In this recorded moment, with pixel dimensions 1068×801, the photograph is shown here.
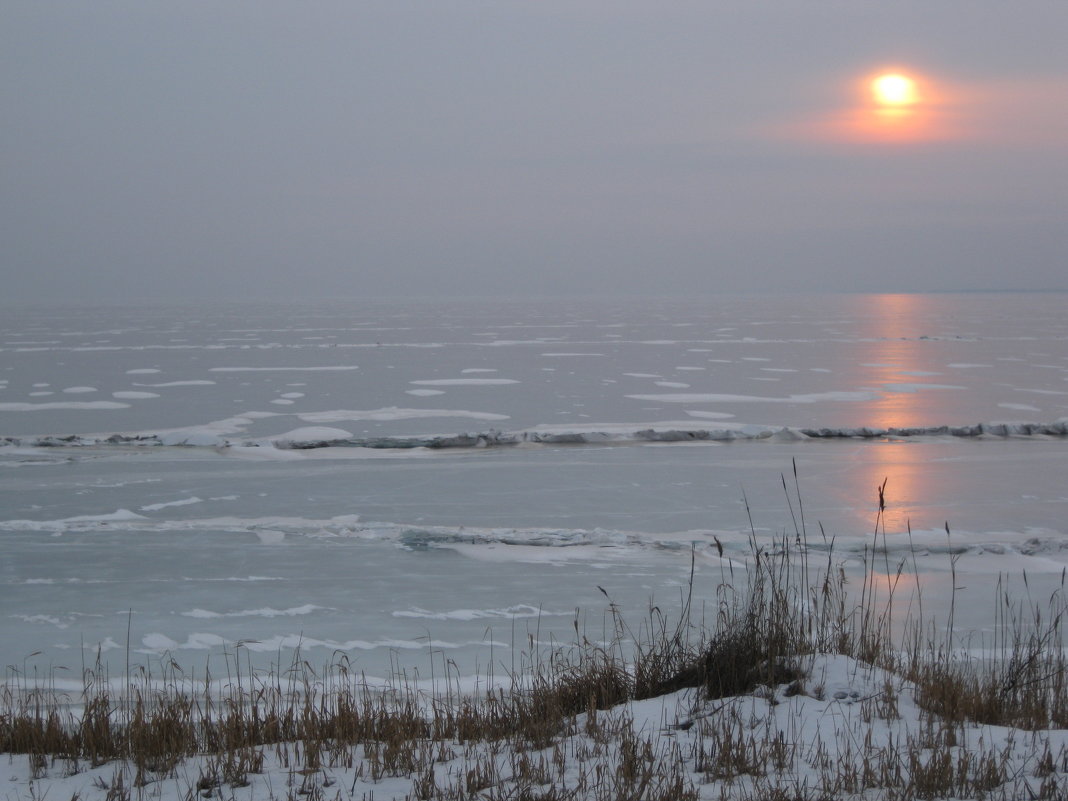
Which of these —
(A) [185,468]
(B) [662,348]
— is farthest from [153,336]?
(A) [185,468]

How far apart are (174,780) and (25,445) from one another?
10.0 meters

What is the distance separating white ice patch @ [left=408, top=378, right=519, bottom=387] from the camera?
18.5m

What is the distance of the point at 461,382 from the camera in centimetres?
1905

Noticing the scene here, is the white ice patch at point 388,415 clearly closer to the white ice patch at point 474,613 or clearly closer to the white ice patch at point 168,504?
the white ice patch at point 168,504

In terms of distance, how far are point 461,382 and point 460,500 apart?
10.3 meters

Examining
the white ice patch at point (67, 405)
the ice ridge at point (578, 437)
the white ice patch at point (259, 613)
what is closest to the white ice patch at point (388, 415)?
the ice ridge at point (578, 437)

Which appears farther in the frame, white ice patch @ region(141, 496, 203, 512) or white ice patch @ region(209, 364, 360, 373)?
white ice patch @ region(209, 364, 360, 373)

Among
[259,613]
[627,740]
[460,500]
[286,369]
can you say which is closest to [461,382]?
[286,369]

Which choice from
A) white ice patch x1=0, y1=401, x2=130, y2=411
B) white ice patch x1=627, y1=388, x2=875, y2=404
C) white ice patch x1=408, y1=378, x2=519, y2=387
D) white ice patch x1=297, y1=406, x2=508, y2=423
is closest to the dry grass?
white ice patch x1=297, y1=406, x2=508, y2=423

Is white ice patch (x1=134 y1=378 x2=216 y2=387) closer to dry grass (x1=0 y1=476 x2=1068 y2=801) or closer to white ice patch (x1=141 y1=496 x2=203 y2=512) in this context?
white ice patch (x1=141 y1=496 x2=203 y2=512)

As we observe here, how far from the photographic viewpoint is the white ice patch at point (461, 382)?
60.7ft

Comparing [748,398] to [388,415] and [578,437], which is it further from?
[388,415]

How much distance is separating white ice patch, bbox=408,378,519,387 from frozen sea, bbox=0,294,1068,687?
63 millimetres

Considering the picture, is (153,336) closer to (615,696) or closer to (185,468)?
(185,468)
